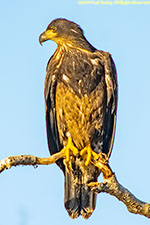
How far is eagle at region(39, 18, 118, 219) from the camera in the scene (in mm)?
7707

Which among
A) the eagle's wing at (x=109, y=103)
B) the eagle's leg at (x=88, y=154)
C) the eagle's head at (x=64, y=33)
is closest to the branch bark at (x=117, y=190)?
the eagle's leg at (x=88, y=154)

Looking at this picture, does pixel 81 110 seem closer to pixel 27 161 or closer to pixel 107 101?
pixel 107 101

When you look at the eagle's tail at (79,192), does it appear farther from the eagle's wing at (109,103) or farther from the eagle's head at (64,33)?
the eagle's head at (64,33)

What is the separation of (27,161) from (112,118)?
2289 mm

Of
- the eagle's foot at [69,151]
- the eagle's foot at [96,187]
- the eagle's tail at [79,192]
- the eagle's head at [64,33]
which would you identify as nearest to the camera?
the eagle's foot at [96,187]

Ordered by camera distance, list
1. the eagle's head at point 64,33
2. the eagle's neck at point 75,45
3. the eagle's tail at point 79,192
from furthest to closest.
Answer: the eagle's head at point 64,33, the eagle's neck at point 75,45, the eagle's tail at point 79,192

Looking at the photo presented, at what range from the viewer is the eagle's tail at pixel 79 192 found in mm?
7809

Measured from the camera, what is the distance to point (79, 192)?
802cm

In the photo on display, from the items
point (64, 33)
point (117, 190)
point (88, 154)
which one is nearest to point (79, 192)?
Answer: point (88, 154)

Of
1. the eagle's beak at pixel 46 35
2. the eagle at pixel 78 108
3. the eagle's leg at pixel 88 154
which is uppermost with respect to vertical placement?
the eagle's beak at pixel 46 35

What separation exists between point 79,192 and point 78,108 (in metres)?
1.23

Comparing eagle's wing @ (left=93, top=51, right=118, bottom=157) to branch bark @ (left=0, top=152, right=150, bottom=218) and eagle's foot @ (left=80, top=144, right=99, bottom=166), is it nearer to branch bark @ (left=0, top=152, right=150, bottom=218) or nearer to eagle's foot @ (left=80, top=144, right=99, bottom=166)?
eagle's foot @ (left=80, top=144, right=99, bottom=166)

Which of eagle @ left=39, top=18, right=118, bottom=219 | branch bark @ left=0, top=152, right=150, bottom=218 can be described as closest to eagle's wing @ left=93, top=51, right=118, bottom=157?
eagle @ left=39, top=18, right=118, bottom=219

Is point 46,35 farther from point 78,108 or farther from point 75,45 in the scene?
point 78,108
